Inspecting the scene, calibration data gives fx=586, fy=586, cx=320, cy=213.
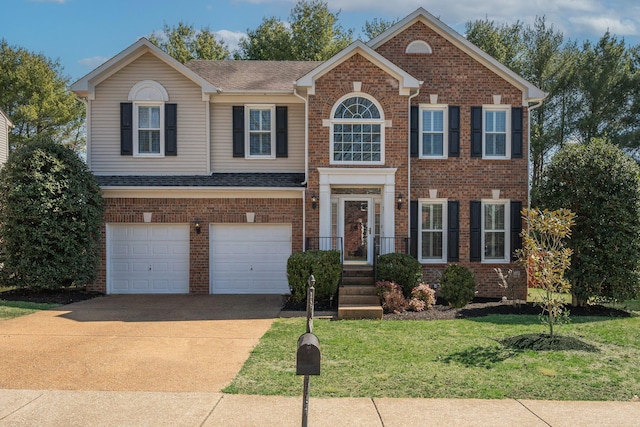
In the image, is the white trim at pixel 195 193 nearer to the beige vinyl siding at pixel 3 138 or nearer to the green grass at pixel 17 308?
the green grass at pixel 17 308

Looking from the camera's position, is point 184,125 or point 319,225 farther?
point 184,125

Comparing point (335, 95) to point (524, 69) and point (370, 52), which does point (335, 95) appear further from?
point (524, 69)

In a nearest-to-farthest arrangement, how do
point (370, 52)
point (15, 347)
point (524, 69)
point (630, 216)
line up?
1. point (15, 347)
2. point (630, 216)
3. point (370, 52)
4. point (524, 69)

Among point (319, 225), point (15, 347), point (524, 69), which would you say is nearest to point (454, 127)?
point (319, 225)

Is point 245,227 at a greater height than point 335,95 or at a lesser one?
lesser

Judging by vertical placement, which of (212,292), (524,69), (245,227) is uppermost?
(524,69)

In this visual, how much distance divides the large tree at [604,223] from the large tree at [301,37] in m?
20.1

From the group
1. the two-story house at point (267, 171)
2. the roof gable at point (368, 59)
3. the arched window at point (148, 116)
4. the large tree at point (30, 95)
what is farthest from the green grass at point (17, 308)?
the large tree at point (30, 95)

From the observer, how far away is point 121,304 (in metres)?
14.3

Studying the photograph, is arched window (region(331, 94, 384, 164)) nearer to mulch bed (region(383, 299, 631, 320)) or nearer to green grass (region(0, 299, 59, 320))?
mulch bed (region(383, 299, 631, 320))

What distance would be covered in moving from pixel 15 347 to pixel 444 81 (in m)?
12.6

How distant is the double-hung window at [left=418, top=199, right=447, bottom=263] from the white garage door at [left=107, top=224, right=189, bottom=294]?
665cm

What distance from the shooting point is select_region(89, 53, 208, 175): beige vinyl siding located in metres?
16.9

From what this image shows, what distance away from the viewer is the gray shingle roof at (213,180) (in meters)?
16.1
